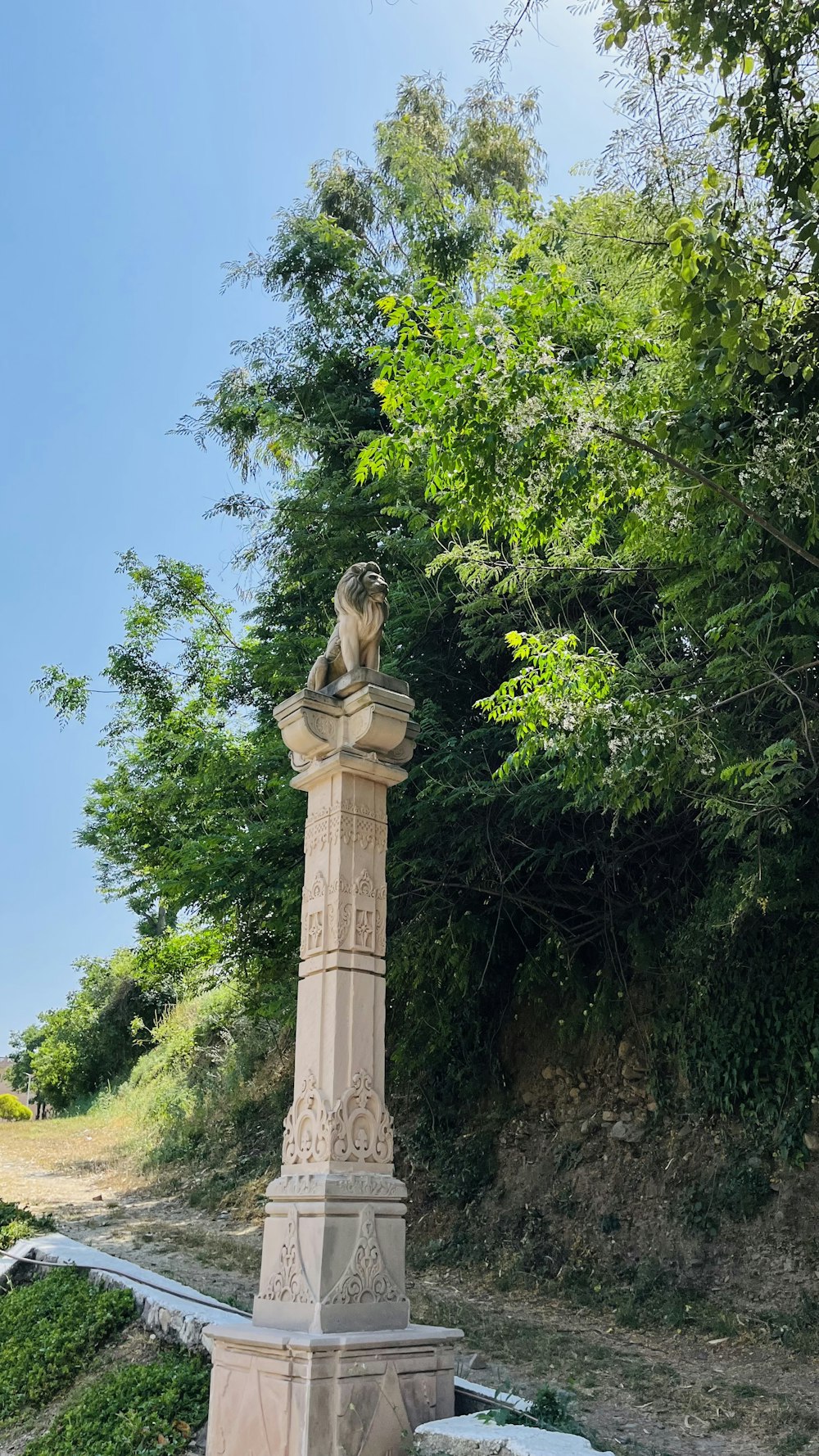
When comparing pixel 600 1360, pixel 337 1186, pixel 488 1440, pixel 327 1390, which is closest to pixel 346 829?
pixel 337 1186

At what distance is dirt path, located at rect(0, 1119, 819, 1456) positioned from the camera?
5.80 meters

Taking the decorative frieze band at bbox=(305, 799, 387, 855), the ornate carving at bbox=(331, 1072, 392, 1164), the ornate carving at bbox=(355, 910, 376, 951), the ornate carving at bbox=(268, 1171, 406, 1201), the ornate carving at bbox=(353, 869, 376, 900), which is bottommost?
the ornate carving at bbox=(268, 1171, 406, 1201)

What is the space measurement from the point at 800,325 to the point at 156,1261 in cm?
904

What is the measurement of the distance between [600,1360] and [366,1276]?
3.44m

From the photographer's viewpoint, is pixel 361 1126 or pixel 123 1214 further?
pixel 123 1214

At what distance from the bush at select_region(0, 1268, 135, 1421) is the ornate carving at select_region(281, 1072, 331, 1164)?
2.75 meters

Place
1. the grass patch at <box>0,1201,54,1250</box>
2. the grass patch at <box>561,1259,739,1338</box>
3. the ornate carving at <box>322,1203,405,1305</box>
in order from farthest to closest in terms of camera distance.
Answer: the grass patch at <box>0,1201,54,1250</box>
the grass patch at <box>561,1259,739,1338</box>
the ornate carving at <box>322,1203,405,1305</box>

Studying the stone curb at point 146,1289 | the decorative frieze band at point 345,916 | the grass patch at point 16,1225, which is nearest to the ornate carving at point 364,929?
the decorative frieze band at point 345,916

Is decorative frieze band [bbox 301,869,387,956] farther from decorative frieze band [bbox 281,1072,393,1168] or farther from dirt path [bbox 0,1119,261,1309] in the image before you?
dirt path [bbox 0,1119,261,1309]

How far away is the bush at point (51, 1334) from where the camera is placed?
657 centimetres

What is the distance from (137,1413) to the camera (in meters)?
5.63

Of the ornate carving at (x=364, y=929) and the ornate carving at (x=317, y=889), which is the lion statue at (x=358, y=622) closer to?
the ornate carving at (x=317, y=889)

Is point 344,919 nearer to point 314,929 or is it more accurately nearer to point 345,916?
point 345,916

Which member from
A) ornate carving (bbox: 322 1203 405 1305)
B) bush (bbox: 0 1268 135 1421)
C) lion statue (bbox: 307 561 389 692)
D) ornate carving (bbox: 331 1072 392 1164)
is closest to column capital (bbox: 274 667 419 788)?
lion statue (bbox: 307 561 389 692)
